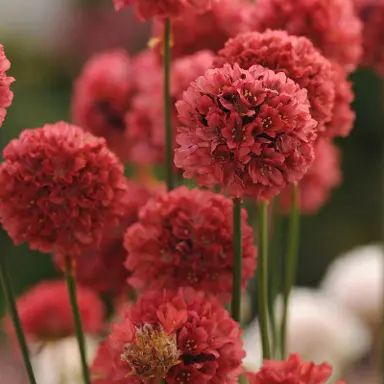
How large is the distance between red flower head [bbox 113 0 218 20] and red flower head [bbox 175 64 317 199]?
0.12 m

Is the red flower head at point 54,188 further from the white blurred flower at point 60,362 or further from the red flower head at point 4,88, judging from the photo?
the white blurred flower at point 60,362

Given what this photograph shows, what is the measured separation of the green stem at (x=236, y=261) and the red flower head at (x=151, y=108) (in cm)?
19

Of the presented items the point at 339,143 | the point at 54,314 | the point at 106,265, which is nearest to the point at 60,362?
the point at 54,314

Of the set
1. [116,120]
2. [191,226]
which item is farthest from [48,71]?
[191,226]

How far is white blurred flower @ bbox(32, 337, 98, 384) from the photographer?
2.95 ft

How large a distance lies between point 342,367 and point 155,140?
53 cm

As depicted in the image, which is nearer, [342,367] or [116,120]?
[116,120]

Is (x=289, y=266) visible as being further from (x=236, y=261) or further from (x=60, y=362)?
(x=60, y=362)

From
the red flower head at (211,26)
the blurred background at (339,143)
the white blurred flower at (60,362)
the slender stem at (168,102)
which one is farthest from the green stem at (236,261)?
the blurred background at (339,143)

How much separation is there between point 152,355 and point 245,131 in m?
0.12

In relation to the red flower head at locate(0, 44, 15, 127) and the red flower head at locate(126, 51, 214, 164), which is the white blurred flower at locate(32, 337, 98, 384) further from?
the red flower head at locate(0, 44, 15, 127)

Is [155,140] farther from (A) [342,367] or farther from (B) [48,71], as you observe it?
(B) [48,71]

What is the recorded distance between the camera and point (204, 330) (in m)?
0.48

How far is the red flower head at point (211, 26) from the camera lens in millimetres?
706
